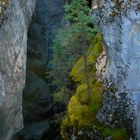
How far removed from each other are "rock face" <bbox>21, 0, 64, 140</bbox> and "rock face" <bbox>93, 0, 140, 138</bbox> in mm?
7132

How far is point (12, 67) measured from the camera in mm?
14172

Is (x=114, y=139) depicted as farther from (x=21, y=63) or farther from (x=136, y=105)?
(x=21, y=63)

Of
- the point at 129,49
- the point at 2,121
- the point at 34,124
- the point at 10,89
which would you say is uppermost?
the point at 129,49

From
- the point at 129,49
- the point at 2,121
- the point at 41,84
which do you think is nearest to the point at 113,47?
the point at 129,49

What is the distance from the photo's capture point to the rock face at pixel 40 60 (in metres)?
20.9

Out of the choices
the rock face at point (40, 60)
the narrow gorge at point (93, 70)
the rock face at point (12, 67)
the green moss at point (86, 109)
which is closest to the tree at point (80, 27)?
the narrow gorge at point (93, 70)

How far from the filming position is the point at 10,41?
46.3 feet

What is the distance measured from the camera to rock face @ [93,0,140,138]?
543 inches

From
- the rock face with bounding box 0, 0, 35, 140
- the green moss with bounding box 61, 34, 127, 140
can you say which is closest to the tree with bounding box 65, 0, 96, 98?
the green moss with bounding box 61, 34, 127, 140

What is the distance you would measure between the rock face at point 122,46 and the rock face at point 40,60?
23.4ft

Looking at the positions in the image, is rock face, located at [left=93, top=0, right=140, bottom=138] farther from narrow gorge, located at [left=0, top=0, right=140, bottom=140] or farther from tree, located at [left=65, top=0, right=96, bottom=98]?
tree, located at [left=65, top=0, right=96, bottom=98]

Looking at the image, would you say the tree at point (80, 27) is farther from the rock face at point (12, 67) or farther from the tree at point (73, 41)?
the rock face at point (12, 67)

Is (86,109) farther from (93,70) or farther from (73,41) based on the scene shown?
(73,41)

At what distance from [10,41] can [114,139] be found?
15.2ft
